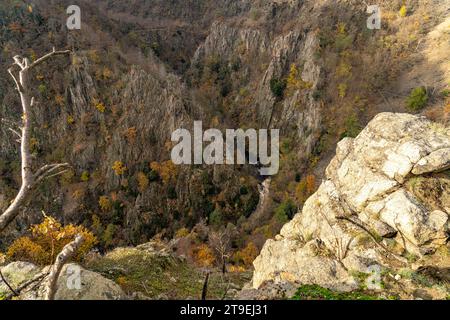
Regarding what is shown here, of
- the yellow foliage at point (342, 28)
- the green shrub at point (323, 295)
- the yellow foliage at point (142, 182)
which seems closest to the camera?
the green shrub at point (323, 295)

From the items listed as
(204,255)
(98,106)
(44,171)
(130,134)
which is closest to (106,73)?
(98,106)

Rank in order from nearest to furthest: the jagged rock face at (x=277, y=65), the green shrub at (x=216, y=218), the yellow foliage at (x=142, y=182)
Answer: the yellow foliage at (x=142, y=182) < the green shrub at (x=216, y=218) < the jagged rock face at (x=277, y=65)

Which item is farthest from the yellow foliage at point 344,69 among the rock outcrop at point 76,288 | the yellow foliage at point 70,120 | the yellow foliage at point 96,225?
the rock outcrop at point 76,288

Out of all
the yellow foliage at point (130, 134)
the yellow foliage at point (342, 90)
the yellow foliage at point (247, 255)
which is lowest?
the yellow foliage at point (247, 255)

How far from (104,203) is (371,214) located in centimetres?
3756

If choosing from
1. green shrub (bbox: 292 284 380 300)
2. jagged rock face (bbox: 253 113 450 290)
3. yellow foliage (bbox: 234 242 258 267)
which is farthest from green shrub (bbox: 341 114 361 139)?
green shrub (bbox: 292 284 380 300)

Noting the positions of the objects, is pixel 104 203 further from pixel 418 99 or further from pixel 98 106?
pixel 418 99

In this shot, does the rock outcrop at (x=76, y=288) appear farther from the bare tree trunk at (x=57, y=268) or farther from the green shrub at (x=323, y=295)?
the green shrub at (x=323, y=295)

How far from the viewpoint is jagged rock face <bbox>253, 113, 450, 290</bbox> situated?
14.2 m

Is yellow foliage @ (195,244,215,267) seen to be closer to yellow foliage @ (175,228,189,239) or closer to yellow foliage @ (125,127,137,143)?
yellow foliage @ (175,228,189,239)

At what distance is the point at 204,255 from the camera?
3909 centimetres

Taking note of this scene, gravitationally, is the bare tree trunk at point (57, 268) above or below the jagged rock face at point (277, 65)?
below

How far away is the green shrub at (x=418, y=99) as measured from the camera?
41500 mm

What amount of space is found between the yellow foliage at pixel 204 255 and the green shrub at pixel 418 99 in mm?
33937
